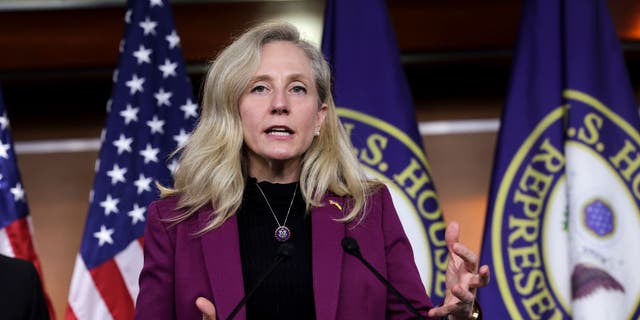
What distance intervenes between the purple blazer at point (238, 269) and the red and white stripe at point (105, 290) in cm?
119

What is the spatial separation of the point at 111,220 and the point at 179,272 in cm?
131

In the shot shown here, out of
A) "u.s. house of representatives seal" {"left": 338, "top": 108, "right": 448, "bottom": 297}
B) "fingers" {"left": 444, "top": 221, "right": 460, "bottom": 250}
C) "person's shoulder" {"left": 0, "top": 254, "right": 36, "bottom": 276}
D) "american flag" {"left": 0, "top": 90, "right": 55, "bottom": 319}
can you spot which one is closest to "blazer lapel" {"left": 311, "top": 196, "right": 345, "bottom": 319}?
"fingers" {"left": 444, "top": 221, "right": 460, "bottom": 250}

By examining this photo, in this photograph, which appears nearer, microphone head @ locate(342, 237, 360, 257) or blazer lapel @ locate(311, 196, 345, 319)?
microphone head @ locate(342, 237, 360, 257)

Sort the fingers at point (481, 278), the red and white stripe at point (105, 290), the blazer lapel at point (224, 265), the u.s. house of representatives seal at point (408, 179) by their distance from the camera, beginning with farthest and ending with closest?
1. the u.s. house of representatives seal at point (408, 179)
2. the red and white stripe at point (105, 290)
3. the blazer lapel at point (224, 265)
4. the fingers at point (481, 278)

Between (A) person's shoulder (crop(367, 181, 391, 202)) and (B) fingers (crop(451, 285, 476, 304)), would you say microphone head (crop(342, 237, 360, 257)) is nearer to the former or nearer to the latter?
(B) fingers (crop(451, 285, 476, 304))

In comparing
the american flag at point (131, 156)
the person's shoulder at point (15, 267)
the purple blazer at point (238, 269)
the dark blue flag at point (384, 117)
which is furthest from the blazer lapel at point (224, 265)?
the dark blue flag at point (384, 117)

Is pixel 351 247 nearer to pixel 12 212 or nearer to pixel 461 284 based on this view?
pixel 461 284

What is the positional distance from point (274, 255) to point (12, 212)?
4.97 feet

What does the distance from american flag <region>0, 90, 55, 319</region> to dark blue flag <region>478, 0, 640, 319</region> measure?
148 centimetres

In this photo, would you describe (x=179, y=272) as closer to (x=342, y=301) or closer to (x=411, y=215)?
(x=342, y=301)

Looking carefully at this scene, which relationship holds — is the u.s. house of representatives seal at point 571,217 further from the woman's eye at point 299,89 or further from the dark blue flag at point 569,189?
the woman's eye at point 299,89

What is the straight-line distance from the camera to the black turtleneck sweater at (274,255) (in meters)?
1.98

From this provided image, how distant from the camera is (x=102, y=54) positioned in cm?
375

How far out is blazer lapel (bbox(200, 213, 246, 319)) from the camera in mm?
1956
